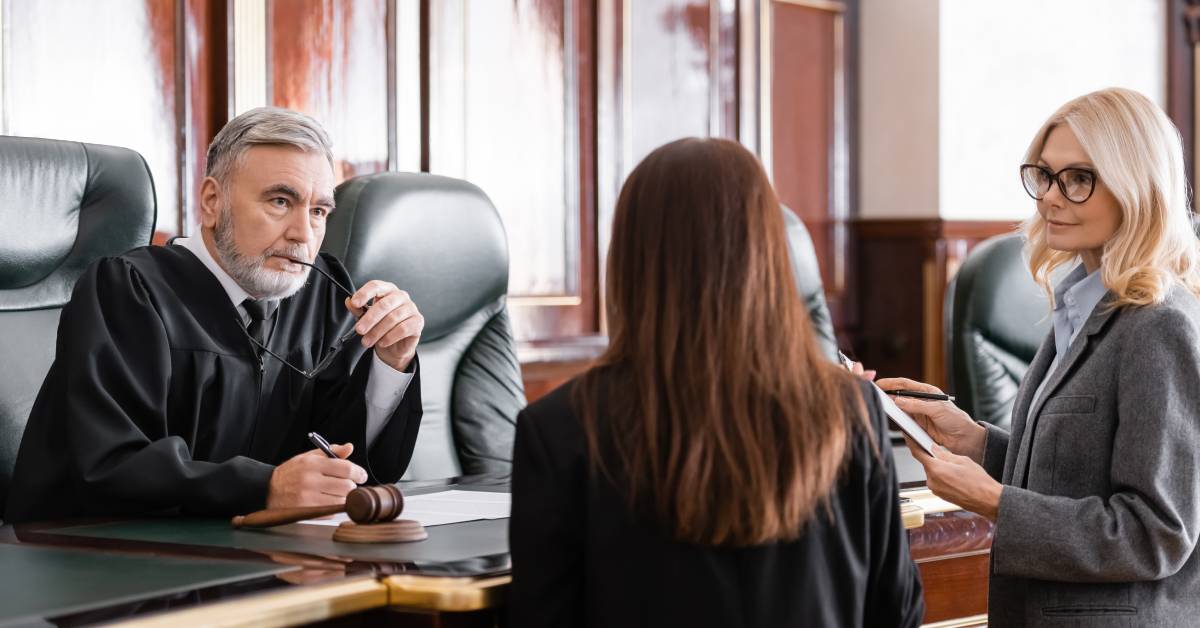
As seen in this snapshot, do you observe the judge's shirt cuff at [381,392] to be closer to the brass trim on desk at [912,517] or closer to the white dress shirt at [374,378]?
the white dress shirt at [374,378]

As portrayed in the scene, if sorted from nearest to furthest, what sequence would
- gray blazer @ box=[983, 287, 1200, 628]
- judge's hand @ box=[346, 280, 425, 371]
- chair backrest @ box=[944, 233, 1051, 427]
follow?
gray blazer @ box=[983, 287, 1200, 628] < judge's hand @ box=[346, 280, 425, 371] < chair backrest @ box=[944, 233, 1051, 427]

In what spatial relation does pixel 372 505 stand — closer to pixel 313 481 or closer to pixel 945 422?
pixel 313 481

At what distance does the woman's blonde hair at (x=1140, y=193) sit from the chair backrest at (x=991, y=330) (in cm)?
141

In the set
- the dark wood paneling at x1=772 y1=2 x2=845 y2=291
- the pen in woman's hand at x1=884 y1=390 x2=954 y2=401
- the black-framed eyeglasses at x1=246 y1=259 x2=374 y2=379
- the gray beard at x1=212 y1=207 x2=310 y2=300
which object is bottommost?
the pen in woman's hand at x1=884 y1=390 x2=954 y2=401

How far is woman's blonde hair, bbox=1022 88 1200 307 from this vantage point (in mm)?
1724

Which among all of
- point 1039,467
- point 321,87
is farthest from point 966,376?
point 321,87

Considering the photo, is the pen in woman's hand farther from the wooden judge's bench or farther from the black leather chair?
the black leather chair

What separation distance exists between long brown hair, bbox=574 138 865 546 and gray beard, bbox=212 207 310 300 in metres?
0.92

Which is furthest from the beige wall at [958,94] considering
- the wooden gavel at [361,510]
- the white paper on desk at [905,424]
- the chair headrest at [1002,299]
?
the wooden gavel at [361,510]

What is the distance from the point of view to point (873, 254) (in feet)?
17.5

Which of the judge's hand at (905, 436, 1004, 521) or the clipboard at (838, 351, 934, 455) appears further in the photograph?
the judge's hand at (905, 436, 1004, 521)

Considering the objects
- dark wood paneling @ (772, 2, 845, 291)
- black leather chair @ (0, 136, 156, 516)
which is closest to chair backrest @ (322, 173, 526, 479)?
black leather chair @ (0, 136, 156, 516)

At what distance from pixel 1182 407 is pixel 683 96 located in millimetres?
3170

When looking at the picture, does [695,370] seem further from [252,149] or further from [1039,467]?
[252,149]
